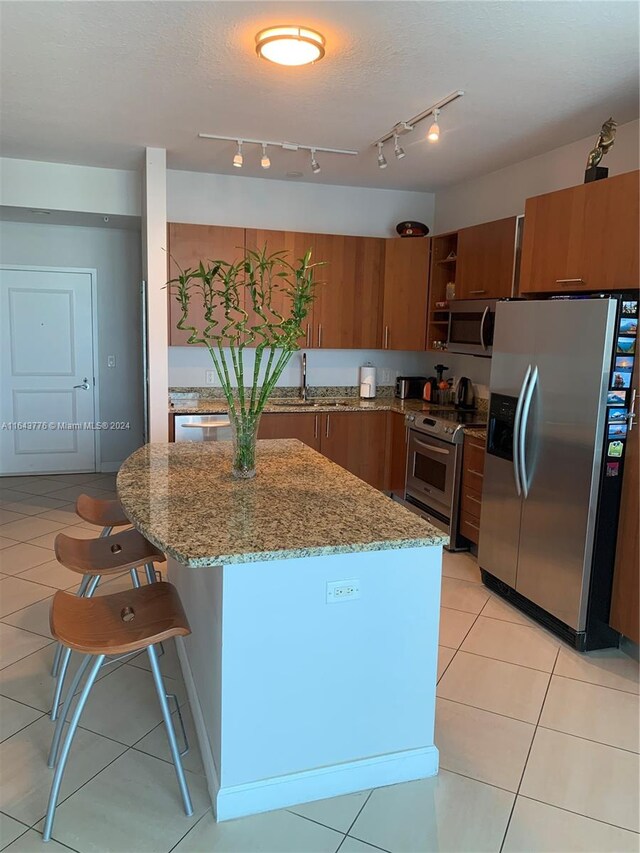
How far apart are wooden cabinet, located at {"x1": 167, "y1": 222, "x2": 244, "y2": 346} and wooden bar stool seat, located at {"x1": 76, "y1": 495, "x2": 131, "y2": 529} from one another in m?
2.14

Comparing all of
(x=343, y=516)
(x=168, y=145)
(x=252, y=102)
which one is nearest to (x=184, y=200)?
(x=168, y=145)

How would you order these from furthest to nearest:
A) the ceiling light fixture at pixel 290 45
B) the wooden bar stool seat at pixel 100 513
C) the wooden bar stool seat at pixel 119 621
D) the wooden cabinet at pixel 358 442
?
1. the wooden cabinet at pixel 358 442
2. the wooden bar stool seat at pixel 100 513
3. the ceiling light fixture at pixel 290 45
4. the wooden bar stool seat at pixel 119 621

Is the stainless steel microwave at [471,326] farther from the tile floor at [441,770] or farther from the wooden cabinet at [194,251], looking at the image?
the tile floor at [441,770]

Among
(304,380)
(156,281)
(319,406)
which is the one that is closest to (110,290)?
(156,281)

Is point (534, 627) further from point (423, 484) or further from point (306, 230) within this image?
point (306, 230)

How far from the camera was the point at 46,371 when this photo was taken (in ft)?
20.0

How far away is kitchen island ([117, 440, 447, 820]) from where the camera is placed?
75.6 inches

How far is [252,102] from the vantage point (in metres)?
3.37

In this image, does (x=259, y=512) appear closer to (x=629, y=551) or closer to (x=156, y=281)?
(x=629, y=551)

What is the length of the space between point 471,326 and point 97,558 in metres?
3.09

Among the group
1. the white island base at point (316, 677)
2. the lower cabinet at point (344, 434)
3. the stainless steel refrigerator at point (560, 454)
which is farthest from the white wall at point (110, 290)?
the white island base at point (316, 677)

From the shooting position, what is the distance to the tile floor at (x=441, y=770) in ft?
6.36

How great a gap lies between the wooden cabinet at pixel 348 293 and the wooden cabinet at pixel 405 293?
0.07m

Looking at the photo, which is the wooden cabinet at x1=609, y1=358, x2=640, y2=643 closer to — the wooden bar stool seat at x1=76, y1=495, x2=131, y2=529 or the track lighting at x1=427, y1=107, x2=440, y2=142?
the track lighting at x1=427, y1=107, x2=440, y2=142
